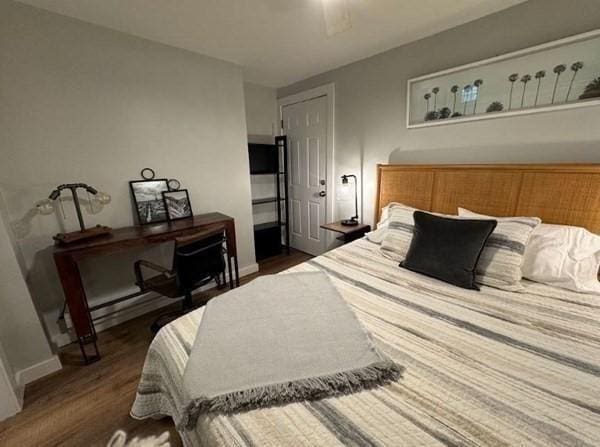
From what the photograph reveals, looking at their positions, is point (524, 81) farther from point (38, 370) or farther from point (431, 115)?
point (38, 370)

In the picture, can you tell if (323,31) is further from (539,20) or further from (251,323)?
(251,323)

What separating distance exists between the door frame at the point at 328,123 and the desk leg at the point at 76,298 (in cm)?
246

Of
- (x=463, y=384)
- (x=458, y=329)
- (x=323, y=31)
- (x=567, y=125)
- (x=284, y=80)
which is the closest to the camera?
(x=463, y=384)

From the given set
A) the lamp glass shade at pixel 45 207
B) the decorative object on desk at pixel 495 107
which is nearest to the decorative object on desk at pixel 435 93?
the decorative object on desk at pixel 495 107

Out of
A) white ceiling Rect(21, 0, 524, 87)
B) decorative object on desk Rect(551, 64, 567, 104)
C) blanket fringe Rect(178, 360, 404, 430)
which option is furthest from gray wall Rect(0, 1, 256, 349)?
decorative object on desk Rect(551, 64, 567, 104)

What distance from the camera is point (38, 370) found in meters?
1.67

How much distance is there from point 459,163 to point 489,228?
2.73 ft

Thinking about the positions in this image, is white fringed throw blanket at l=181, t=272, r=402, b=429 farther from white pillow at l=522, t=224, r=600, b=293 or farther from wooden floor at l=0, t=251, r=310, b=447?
white pillow at l=522, t=224, r=600, b=293

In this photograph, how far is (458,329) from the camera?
1073 millimetres

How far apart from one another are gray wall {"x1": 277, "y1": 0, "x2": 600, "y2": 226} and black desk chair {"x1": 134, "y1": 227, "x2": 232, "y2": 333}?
1674mm

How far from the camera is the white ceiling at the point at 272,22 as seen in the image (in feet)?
5.44

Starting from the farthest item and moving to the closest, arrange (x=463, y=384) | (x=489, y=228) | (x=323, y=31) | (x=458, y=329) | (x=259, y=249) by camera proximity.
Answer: (x=259, y=249), (x=323, y=31), (x=489, y=228), (x=458, y=329), (x=463, y=384)

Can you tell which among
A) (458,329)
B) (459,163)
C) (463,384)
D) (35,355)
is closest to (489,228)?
(458,329)

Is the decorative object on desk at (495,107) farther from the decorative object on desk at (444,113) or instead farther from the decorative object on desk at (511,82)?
the decorative object on desk at (444,113)
